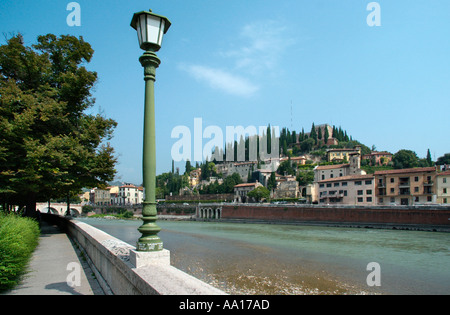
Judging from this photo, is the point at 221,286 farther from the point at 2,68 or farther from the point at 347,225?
the point at 347,225

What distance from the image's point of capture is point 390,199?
175ft

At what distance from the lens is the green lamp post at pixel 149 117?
16.0ft

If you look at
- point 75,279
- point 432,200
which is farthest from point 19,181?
point 432,200

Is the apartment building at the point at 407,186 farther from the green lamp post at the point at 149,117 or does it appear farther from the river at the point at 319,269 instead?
the green lamp post at the point at 149,117

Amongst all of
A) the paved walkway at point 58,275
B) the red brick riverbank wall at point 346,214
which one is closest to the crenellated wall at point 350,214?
the red brick riverbank wall at point 346,214

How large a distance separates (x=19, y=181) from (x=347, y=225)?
4181 centimetres

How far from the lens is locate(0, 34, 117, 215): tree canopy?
14.1 m

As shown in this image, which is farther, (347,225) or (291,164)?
(291,164)

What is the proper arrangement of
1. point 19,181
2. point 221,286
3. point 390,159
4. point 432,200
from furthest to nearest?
point 390,159
point 432,200
point 19,181
point 221,286

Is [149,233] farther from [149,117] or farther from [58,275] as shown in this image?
[58,275]

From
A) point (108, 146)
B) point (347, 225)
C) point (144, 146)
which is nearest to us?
point (144, 146)

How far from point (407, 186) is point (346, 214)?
13.9 m

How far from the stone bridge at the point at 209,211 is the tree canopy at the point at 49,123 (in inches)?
2255

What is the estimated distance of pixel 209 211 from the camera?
3100 inches
